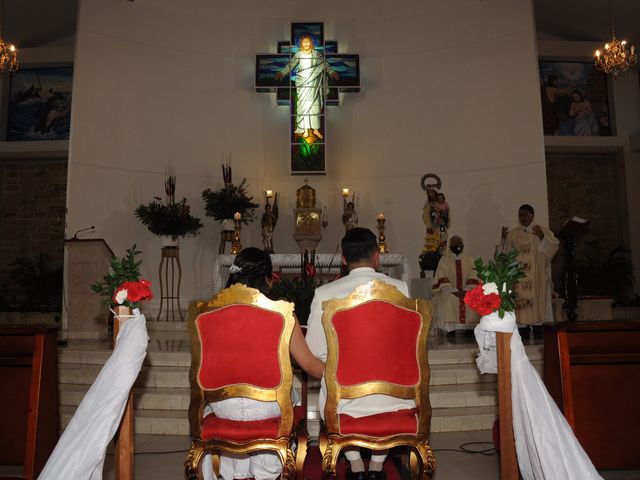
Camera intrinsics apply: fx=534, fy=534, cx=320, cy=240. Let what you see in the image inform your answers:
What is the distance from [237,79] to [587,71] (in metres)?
7.65

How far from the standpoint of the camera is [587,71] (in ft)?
38.4

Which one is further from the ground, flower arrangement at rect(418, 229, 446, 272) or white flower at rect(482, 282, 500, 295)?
flower arrangement at rect(418, 229, 446, 272)

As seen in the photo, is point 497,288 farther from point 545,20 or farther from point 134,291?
point 545,20

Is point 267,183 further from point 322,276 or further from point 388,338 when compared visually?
point 388,338

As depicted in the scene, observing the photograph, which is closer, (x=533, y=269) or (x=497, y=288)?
(x=497, y=288)

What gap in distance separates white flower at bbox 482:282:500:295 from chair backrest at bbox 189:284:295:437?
0.89 m

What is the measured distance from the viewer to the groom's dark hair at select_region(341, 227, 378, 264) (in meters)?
2.73

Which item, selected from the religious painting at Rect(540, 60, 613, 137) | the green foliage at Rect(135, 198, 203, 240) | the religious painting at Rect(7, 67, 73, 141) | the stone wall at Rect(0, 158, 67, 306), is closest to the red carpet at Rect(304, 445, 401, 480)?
the green foliage at Rect(135, 198, 203, 240)

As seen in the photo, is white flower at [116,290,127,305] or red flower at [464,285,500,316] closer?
red flower at [464,285,500,316]

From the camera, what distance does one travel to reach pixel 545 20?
11.5 metres

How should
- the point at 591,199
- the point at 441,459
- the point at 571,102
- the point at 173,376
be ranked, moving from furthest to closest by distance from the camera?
the point at 591,199 → the point at 571,102 → the point at 173,376 → the point at 441,459

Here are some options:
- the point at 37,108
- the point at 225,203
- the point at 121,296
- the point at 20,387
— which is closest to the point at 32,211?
the point at 37,108

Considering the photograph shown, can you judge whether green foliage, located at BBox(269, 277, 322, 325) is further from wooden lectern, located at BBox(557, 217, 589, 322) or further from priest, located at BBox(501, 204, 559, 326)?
wooden lectern, located at BBox(557, 217, 589, 322)

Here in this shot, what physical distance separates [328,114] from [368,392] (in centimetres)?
804
